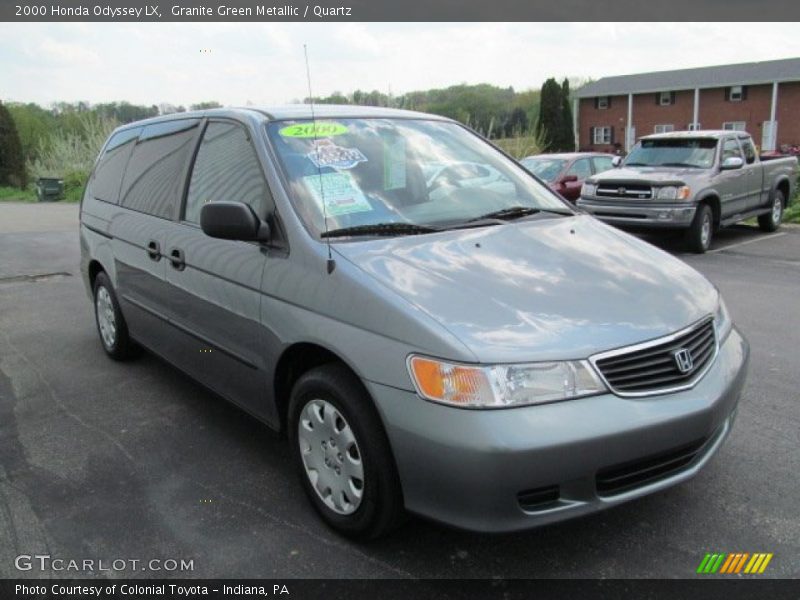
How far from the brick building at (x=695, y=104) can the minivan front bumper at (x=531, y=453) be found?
4906 centimetres

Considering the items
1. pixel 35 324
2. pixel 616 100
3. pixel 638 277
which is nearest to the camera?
pixel 638 277

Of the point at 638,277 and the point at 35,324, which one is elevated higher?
the point at 638,277

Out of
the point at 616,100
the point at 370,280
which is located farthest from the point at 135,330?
the point at 616,100

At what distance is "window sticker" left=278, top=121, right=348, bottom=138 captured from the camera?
358cm

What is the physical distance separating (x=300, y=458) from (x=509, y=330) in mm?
1174

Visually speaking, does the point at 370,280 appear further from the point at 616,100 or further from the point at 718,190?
the point at 616,100

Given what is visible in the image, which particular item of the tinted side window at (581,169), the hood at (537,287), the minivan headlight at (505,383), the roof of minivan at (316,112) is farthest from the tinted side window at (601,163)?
the minivan headlight at (505,383)

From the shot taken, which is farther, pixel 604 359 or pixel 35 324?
pixel 35 324

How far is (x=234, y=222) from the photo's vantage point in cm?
314

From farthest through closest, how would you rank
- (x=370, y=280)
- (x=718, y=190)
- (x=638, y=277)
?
(x=718, y=190)
(x=638, y=277)
(x=370, y=280)

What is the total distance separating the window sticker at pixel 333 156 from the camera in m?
3.46

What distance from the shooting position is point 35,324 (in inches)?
270

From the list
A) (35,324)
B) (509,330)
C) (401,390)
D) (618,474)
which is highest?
(509,330)

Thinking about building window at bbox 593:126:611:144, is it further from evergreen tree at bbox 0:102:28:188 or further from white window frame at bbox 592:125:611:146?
evergreen tree at bbox 0:102:28:188
